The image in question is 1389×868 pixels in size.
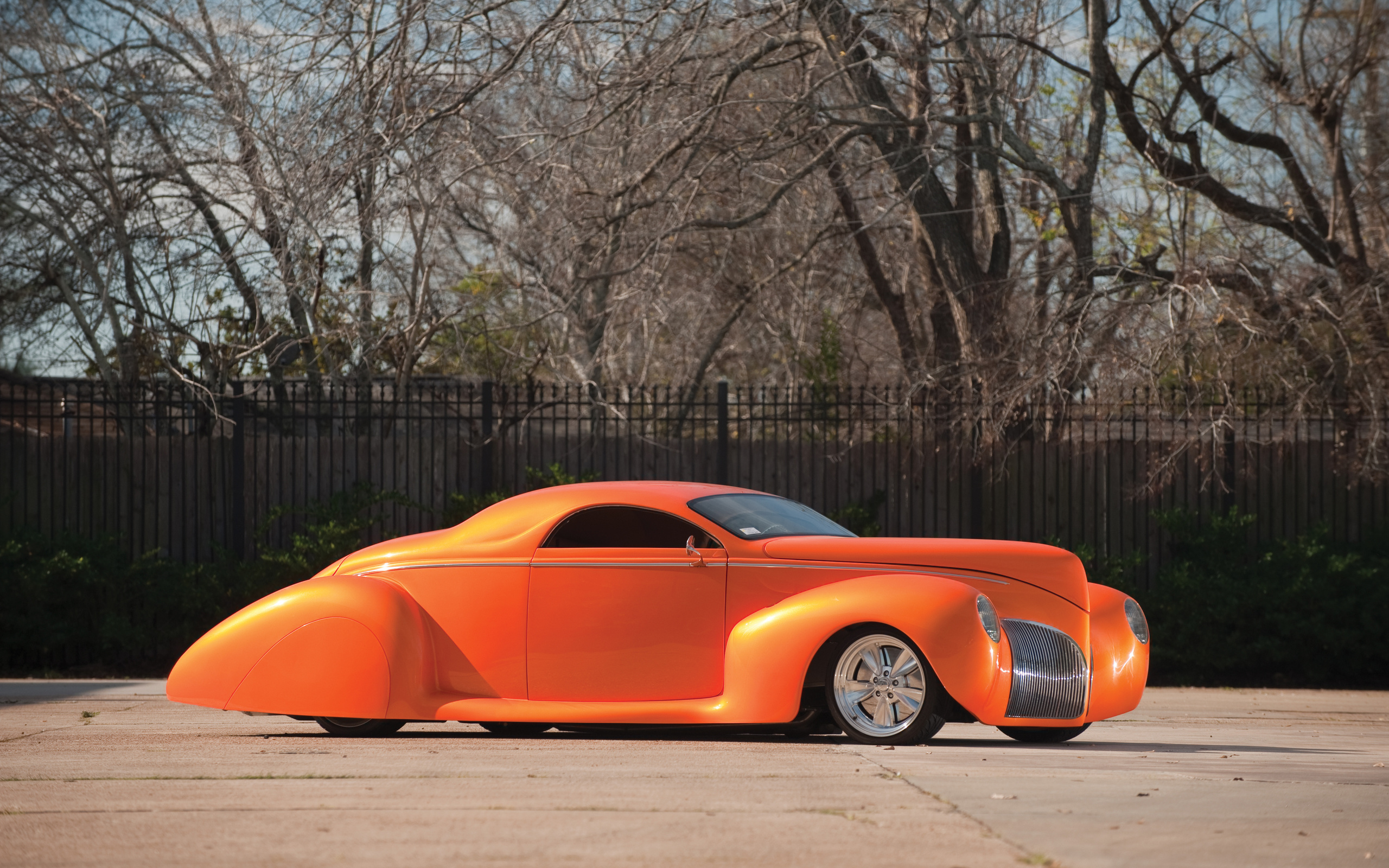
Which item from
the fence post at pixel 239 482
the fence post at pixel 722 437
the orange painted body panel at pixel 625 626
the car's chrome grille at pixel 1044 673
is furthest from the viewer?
the fence post at pixel 239 482

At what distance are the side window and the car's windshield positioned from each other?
0.66 ft

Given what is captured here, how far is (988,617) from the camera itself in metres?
7.28

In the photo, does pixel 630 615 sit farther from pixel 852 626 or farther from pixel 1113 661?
pixel 1113 661

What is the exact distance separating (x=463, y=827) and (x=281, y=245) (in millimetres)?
11714

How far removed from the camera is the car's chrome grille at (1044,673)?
290 inches

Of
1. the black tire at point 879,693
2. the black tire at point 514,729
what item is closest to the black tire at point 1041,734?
the black tire at point 879,693

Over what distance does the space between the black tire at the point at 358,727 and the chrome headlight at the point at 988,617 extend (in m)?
3.59

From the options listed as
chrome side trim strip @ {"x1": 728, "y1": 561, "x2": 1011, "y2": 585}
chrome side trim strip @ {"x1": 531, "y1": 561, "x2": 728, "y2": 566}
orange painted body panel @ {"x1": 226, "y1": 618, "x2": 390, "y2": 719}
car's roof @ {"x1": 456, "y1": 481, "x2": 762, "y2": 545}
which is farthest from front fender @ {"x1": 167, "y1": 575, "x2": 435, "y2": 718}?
chrome side trim strip @ {"x1": 728, "y1": 561, "x2": 1011, "y2": 585}

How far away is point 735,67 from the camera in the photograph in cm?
1372

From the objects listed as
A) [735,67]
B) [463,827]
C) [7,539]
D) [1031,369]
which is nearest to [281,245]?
[7,539]

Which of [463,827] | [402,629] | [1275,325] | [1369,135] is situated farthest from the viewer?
[1369,135]

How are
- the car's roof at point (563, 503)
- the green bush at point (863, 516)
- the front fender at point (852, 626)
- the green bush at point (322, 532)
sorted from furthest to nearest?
the green bush at point (863, 516)
the green bush at point (322, 532)
the car's roof at point (563, 503)
the front fender at point (852, 626)

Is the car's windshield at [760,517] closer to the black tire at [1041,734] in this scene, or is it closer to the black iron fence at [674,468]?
the black tire at [1041,734]

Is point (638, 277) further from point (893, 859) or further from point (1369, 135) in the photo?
point (893, 859)
